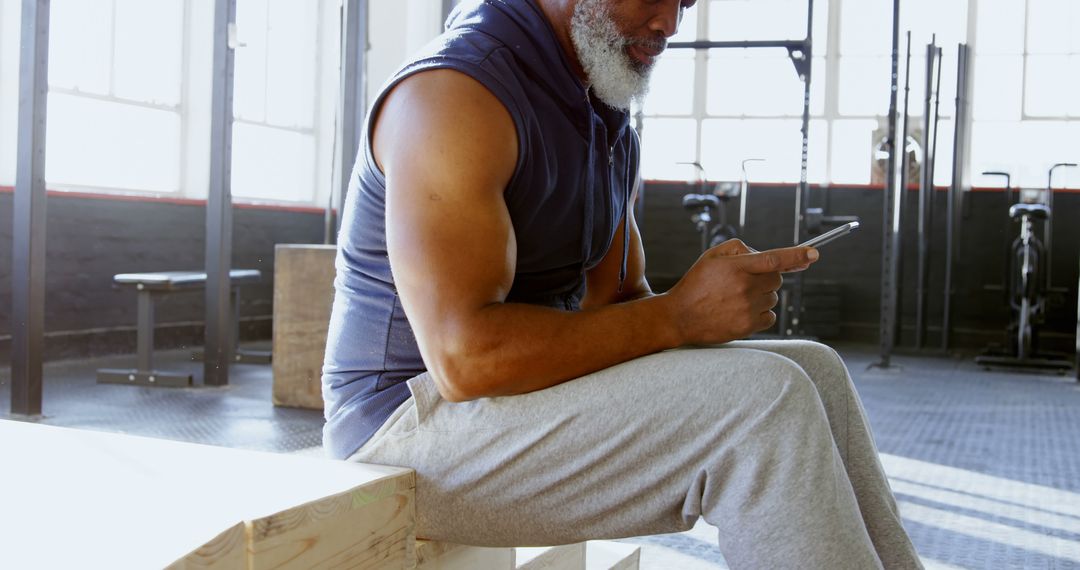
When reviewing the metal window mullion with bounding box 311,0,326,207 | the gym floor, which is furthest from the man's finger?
the metal window mullion with bounding box 311,0,326,207

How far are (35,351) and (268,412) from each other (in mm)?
785

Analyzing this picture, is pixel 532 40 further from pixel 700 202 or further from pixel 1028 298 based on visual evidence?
pixel 1028 298

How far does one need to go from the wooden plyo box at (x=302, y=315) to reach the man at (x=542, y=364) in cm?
250

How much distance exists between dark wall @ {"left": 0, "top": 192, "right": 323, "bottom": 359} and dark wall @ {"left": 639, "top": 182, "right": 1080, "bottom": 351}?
305 centimetres

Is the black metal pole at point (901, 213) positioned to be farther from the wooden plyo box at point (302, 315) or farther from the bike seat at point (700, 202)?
the wooden plyo box at point (302, 315)

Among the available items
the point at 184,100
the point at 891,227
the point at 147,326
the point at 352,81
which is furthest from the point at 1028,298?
the point at 184,100

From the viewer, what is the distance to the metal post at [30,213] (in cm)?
330

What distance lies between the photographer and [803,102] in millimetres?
6004

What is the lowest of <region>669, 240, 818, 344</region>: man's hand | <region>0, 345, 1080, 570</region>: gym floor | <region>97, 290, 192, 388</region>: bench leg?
<region>0, 345, 1080, 570</region>: gym floor

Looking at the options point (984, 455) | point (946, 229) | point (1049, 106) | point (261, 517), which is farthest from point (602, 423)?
point (1049, 106)

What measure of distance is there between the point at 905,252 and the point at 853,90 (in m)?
1.94

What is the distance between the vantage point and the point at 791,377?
91 centimetres

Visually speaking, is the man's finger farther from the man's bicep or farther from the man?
the man's bicep

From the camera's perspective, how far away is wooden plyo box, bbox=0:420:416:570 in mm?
802
